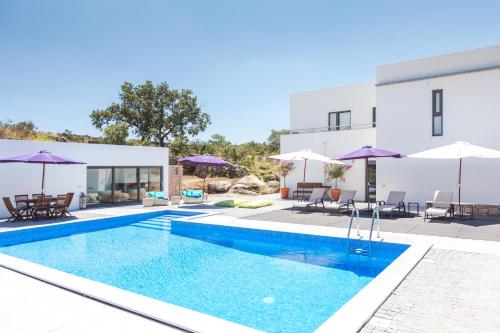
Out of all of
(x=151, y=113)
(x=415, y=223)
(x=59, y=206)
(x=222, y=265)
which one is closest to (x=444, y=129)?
(x=415, y=223)

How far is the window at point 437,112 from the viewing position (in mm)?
15938

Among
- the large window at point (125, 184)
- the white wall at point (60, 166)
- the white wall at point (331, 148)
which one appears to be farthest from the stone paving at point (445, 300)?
the large window at point (125, 184)

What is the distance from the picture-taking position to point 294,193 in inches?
842

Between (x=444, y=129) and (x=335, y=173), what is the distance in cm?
613

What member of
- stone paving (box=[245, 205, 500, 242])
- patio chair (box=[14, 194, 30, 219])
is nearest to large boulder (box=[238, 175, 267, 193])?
stone paving (box=[245, 205, 500, 242])

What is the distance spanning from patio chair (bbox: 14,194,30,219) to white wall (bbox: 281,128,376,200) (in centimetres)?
1434

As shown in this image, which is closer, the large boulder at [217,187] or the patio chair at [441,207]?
the patio chair at [441,207]

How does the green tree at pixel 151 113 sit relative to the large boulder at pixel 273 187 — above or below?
above

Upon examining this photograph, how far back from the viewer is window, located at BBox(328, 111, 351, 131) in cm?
2227

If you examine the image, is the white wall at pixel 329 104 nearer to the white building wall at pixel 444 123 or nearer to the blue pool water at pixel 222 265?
the white building wall at pixel 444 123

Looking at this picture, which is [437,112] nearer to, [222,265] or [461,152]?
[461,152]

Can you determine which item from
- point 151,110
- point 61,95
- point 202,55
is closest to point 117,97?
point 151,110

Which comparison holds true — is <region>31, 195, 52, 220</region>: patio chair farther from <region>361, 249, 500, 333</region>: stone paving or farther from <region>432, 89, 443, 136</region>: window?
<region>432, 89, 443, 136</region>: window

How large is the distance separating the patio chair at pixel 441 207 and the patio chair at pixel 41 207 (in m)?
13.6
